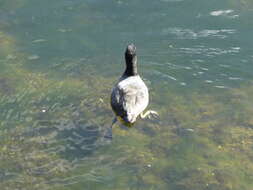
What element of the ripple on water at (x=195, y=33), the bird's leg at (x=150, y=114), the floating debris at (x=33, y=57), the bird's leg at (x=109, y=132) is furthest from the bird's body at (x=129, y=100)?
the floating debris at (x=33, y=57)

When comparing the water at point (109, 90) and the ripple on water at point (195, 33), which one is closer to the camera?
the water at point (109, 90)

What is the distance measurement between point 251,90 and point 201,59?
160cm

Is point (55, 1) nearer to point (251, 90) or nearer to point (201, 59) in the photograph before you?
point (201, 59)

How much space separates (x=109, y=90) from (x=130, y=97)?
1.83 m

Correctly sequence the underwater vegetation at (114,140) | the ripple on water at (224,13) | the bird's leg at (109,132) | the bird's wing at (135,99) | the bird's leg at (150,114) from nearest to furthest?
the underwater vegetation at (114,140) < the bird's wing at (135,99) < the bird's leg at (109,132) < the bird's leg at (150,114) < the ripple on water at (224,13)

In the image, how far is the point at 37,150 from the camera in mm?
10578

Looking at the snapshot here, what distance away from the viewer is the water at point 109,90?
10.0 meters

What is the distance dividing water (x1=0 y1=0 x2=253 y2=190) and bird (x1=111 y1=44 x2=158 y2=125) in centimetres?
60

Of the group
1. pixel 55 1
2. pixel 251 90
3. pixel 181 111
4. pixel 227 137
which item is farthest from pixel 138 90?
pixel 55 1

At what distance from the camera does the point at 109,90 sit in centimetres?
1248

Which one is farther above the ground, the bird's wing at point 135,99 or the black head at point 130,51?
the black head at point 130,51

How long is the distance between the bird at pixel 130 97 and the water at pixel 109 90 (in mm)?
601

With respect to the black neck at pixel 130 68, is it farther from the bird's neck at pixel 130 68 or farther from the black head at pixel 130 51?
the black head at pixel 130 51

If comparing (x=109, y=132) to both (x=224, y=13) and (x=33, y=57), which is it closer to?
(x=33, y=57)
